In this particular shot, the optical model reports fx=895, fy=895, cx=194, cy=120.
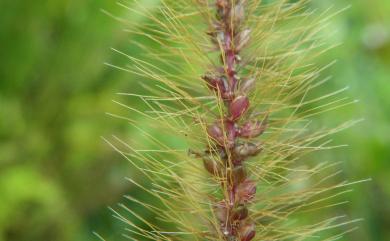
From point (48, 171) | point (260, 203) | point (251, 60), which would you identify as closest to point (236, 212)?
point (260, 203)

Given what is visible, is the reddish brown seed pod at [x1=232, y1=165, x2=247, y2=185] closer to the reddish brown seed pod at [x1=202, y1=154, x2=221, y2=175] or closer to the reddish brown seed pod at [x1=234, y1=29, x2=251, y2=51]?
the reddish brown seed pod at [x1=202, y1=154, x2=221, y2=175]

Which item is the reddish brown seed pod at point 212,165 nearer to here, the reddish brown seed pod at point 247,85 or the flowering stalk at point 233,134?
the flowering stalk at point 233,134

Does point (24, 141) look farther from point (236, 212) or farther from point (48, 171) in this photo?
point (236, 212)

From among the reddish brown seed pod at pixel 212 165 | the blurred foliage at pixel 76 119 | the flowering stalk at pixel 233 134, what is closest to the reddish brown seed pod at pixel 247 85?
the flowering stalk at pixel 233 134

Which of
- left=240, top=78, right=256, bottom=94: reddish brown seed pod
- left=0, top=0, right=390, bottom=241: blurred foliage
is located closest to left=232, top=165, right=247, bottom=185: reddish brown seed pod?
left=240, top=78, right=256, bottom=94: reddish brown seed pod

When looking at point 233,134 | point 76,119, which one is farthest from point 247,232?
point 76,119

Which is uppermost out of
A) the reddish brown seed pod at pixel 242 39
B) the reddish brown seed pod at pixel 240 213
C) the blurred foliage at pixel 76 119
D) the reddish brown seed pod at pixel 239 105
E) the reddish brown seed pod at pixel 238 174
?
the reddish brown seed pod at pixel 242 39
